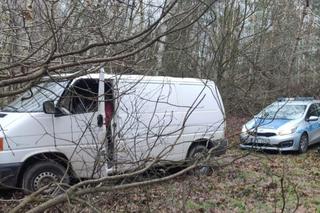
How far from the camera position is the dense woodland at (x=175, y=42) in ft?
11.4

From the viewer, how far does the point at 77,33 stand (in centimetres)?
408

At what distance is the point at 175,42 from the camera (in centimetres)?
386

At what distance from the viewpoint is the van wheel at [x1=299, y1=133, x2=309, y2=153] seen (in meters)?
14.3

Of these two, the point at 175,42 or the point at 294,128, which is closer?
the point at 175,42

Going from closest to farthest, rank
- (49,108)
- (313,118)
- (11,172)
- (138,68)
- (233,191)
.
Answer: (138,68), (11,172), (49,108), (233,191), (313,118)

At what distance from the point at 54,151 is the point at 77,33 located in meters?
3.95

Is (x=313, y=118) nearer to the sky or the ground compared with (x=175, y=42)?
nearer to the ground

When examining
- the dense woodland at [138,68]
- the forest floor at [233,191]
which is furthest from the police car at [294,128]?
the forest floor at [233,191]

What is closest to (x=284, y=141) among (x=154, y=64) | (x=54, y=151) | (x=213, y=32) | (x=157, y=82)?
(x=213, y=32)

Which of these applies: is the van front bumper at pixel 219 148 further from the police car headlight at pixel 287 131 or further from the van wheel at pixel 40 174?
the police car headlight at pixel 287 131

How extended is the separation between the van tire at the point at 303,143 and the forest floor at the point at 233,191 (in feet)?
5.01

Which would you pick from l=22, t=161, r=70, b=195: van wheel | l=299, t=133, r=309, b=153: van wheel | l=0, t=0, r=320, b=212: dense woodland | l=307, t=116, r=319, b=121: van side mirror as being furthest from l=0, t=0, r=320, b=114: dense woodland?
l=22, t=161, r=70, b=195: van wheel

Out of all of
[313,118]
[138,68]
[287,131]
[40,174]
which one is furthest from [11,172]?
[313,118]

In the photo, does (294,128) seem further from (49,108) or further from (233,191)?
(49,108)
